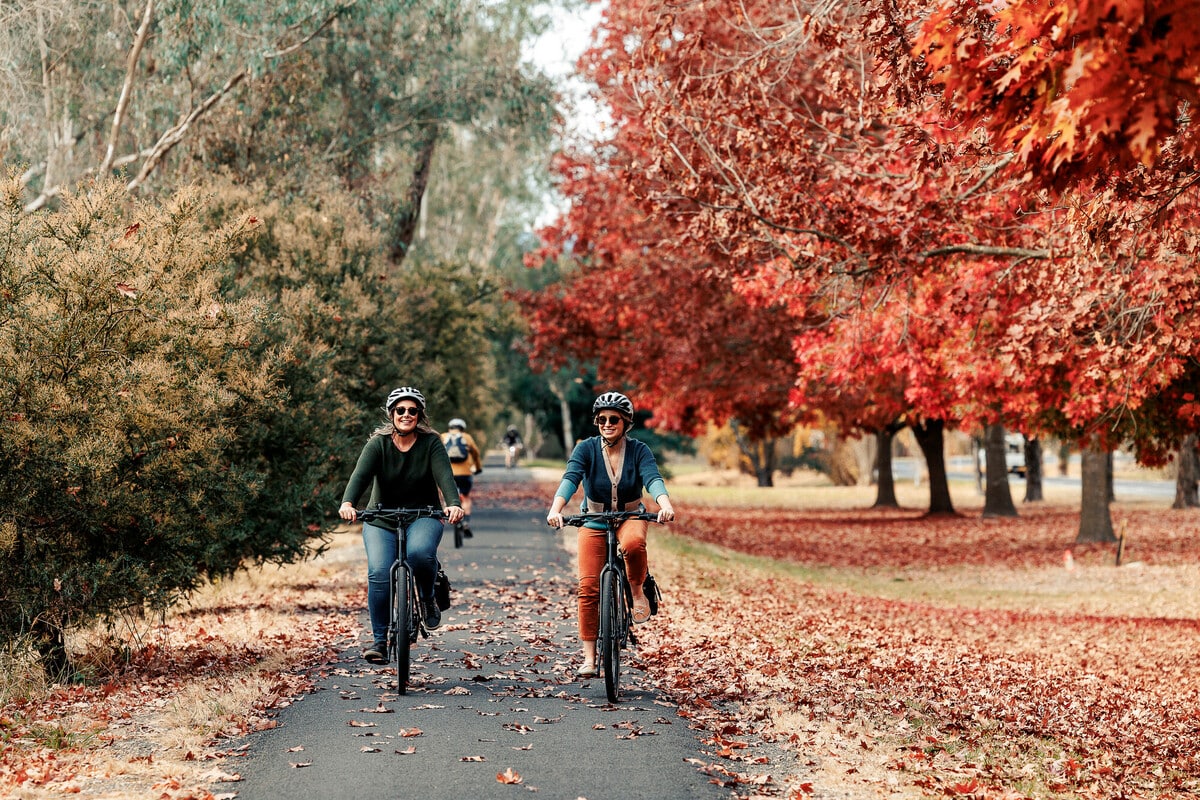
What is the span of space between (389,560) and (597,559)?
137 centimetres

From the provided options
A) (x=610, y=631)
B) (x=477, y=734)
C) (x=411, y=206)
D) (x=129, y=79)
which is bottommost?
(x=477, y=734)

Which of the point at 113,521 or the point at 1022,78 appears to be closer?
the point at 1022,78

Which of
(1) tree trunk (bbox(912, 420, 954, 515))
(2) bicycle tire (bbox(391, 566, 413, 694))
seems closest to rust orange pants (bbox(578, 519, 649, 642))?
(2) bicycle tire (bbox(391, 566, 413, 694))

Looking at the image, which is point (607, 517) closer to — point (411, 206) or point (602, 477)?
point (602, 477)

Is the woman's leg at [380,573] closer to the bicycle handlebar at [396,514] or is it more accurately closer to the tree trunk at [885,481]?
the bicycle handlebar at [396,514]

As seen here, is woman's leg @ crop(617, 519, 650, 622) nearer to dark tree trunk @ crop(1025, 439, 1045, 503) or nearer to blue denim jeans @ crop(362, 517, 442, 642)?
blue denim jeans @ crop(362, 517, 442, 642)

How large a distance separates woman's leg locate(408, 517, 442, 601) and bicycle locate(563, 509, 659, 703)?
0.94 m

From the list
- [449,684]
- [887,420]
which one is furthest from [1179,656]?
[887,420]

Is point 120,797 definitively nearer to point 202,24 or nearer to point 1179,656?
point 1179,656

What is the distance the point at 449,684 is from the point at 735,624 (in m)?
4.94

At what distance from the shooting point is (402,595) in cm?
871

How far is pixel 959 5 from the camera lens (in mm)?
6496

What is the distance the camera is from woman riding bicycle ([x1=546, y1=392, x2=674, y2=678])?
879cm

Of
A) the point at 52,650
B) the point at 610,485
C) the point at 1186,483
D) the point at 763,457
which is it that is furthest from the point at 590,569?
the point at 763,457
